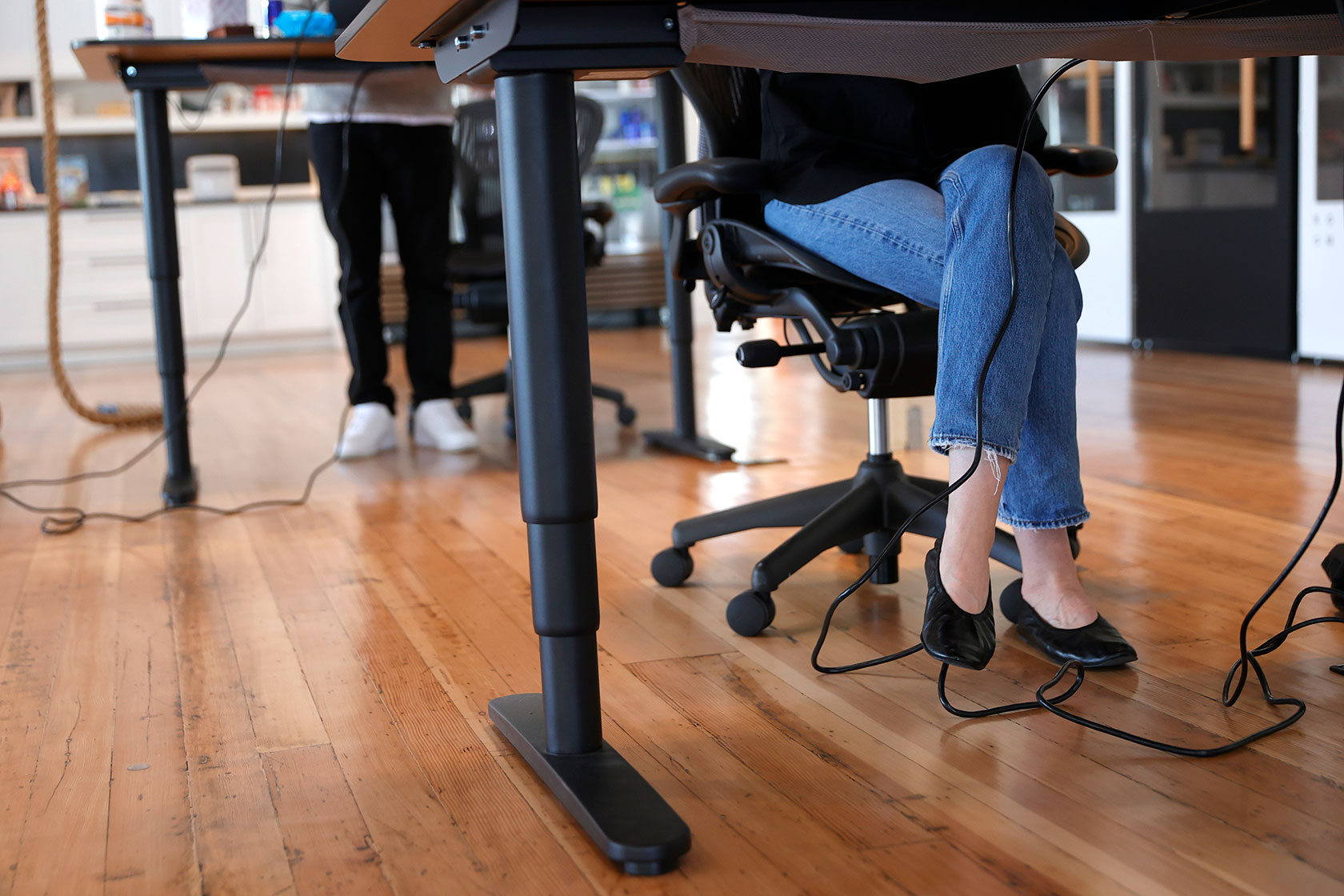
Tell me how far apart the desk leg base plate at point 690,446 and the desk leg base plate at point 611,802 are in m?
1.41

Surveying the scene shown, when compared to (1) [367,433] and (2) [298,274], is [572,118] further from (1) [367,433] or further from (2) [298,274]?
(2) [298,274]

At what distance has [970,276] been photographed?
1069 mm

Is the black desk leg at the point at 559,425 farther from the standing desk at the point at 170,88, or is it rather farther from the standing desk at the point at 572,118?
the standing desk at the point at 170,88

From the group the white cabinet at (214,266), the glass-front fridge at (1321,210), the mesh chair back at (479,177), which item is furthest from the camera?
the white cabinet at (214,266)

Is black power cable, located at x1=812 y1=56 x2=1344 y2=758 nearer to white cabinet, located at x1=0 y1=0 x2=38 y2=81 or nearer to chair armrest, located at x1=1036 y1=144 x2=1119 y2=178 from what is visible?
chair armrest, located at x1=1036 y1=144 x2=1119 y2=178

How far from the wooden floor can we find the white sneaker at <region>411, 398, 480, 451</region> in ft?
1.52

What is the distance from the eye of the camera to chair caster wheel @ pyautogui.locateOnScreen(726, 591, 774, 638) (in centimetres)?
133

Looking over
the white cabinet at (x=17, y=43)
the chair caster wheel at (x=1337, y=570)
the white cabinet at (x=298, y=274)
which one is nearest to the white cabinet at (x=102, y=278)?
the white cabinet at (x=298, y=274)

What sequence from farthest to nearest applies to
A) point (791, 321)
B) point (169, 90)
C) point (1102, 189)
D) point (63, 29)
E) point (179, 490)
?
point (63, 29) < point (1102, 189) < point (179, 490) < point (169, 90) < point (791, 321)

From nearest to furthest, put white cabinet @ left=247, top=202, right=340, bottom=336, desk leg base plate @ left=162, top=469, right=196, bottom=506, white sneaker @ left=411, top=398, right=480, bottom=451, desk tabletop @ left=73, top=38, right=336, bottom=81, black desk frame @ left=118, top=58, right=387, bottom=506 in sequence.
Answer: desk tabletop @ left=73, top=38, right=336, bottom=81, black desk frame @ left=118, top=58, right=387, bottom=506, desk leg base plate @ left=162, top=469, right=196, bottom=506, white sneaker @ left=411, top=398, right=480, bottom=451, white cabinet @ left=247, top=202, right=340, bottom=336

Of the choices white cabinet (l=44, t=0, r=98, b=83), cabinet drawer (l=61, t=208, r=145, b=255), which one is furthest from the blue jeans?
white cabinet (l=44, t=0, r=98, b=83)

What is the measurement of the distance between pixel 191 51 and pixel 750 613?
55.5 inches

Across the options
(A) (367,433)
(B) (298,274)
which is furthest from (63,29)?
(A) (367,433)

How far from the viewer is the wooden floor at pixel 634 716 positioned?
2.77 feet
